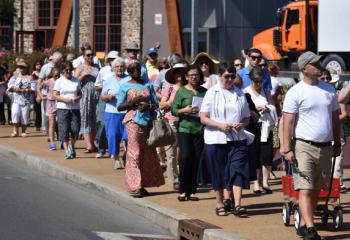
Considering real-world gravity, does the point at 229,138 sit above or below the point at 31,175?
above

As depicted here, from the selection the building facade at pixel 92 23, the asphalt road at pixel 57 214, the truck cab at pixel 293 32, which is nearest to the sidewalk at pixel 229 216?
the asphalt road at pixel 57 214

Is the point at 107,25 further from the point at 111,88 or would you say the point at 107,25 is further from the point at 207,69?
the point at 207,69

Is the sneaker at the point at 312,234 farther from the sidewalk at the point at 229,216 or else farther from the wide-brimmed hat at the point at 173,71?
the wide-brimmed hat at the point at 173,71

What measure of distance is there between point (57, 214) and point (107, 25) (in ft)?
110

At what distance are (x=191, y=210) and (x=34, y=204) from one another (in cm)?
229

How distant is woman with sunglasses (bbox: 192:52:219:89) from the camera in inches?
547

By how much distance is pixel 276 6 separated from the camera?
43656 mm

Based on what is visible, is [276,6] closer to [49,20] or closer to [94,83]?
[49,20]

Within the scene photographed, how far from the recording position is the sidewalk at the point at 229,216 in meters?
10.6

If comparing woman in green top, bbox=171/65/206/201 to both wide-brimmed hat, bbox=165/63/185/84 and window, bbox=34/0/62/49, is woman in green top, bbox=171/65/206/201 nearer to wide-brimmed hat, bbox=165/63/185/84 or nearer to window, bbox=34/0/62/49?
wide-brimmed hat, bbox=165/63/185/84

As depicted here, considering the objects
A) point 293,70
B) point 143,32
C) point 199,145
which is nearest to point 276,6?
point 143,32

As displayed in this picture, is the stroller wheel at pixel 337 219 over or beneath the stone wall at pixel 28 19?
beneath

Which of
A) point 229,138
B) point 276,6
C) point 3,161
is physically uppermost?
point 276,6

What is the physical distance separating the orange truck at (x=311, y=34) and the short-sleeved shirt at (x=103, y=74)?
14.0 metres
